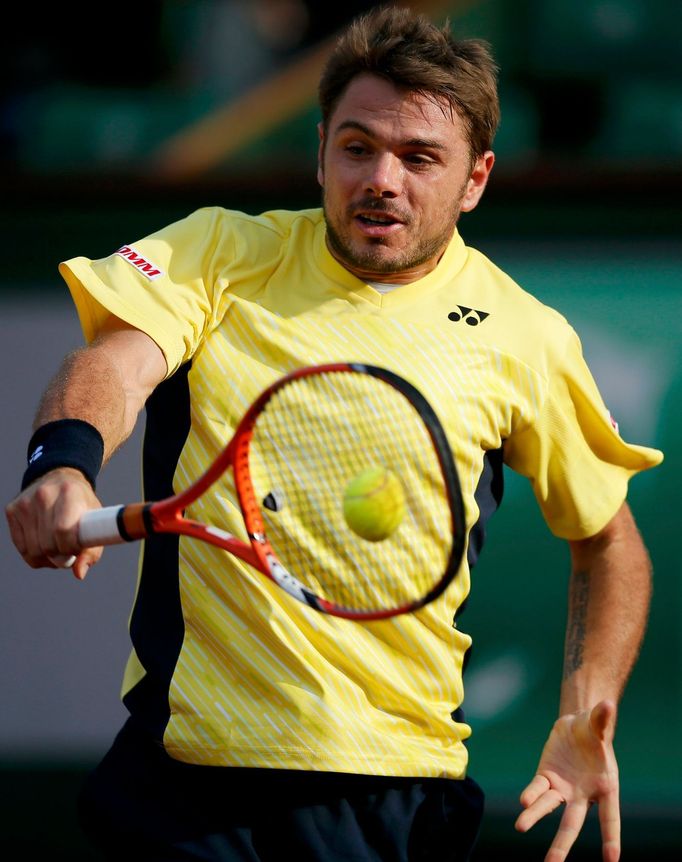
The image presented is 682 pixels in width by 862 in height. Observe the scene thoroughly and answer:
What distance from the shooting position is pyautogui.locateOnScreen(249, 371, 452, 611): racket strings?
2666mm

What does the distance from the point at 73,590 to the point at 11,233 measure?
1188 mm

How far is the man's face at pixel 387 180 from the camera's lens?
2.93 m

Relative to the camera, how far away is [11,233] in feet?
15.5

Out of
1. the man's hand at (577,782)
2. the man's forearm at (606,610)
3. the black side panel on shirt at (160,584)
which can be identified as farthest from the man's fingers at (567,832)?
the black side panel on shirt at (160,584)

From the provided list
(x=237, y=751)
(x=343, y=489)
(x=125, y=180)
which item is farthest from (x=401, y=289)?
(x=125, y=180)

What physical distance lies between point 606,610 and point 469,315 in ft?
2.46

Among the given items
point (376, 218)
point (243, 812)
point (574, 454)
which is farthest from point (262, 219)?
point (243, 812)

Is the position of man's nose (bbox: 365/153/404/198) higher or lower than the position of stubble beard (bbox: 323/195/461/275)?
higher

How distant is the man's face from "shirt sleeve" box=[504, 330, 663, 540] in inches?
15.3

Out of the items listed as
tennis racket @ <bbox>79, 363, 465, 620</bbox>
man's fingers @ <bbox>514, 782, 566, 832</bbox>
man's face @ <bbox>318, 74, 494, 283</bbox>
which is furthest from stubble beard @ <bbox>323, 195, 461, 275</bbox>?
man's fingers @ <bbox>514, 782, 566, 832</bbox>

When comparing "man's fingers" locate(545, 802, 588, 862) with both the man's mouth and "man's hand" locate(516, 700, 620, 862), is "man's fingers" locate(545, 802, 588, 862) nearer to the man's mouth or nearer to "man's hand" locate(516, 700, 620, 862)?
"man's hand" locate(516, 700, 620, 862)

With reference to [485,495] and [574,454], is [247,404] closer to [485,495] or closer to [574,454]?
[485,495]

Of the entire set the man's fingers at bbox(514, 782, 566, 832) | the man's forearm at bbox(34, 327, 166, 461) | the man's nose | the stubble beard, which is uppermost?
the man's nose

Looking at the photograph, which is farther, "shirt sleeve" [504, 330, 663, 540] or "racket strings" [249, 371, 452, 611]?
"shirt sleeve" [504, 330, 663, 540]
